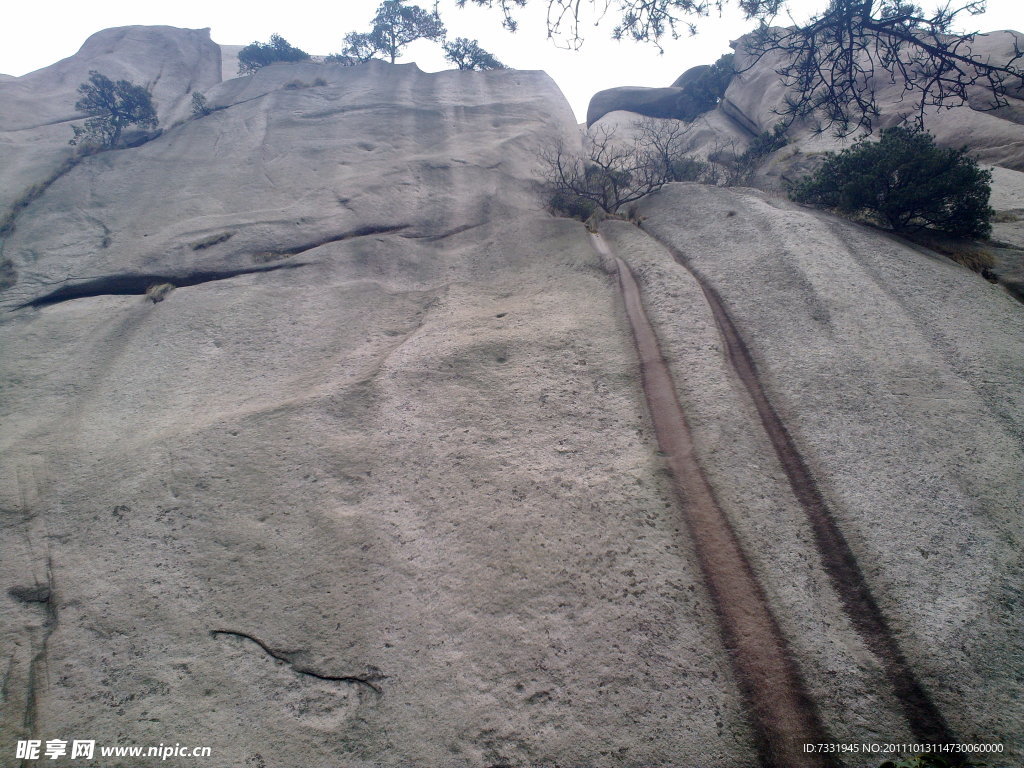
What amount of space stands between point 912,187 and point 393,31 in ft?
97.3

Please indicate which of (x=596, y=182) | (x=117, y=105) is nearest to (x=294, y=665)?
(x=596, y=182)

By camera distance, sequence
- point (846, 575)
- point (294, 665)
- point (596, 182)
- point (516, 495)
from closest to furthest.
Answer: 1. point (294, 665)
2. point (846, 575)
3. point (516, 495)
4. point (596, 182)

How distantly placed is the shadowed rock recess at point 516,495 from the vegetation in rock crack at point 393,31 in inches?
945

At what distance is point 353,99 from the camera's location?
57.3ft

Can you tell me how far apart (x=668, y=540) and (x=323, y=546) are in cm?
377

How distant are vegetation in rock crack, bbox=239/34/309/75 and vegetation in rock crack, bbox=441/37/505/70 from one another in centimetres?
805

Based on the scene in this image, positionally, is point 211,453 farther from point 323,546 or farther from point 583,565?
point 583,565

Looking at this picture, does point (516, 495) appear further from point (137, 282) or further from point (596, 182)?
point (596, 182)

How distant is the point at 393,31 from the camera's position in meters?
28.2

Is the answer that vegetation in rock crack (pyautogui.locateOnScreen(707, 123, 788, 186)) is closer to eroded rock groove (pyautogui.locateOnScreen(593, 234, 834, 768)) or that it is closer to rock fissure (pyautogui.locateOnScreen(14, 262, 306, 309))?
eroded rock groove (pyautogui.locateOnScreen(593, 234, 834, 768))

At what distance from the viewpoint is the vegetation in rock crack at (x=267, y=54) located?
2450 centimetres

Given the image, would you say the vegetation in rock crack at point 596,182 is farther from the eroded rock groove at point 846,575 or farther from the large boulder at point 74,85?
the large boulder at point 74,85

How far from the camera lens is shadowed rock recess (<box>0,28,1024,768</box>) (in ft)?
13.3

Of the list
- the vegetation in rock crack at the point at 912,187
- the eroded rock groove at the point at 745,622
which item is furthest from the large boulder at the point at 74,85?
the vegetation in rock crack at the point at 912,187
